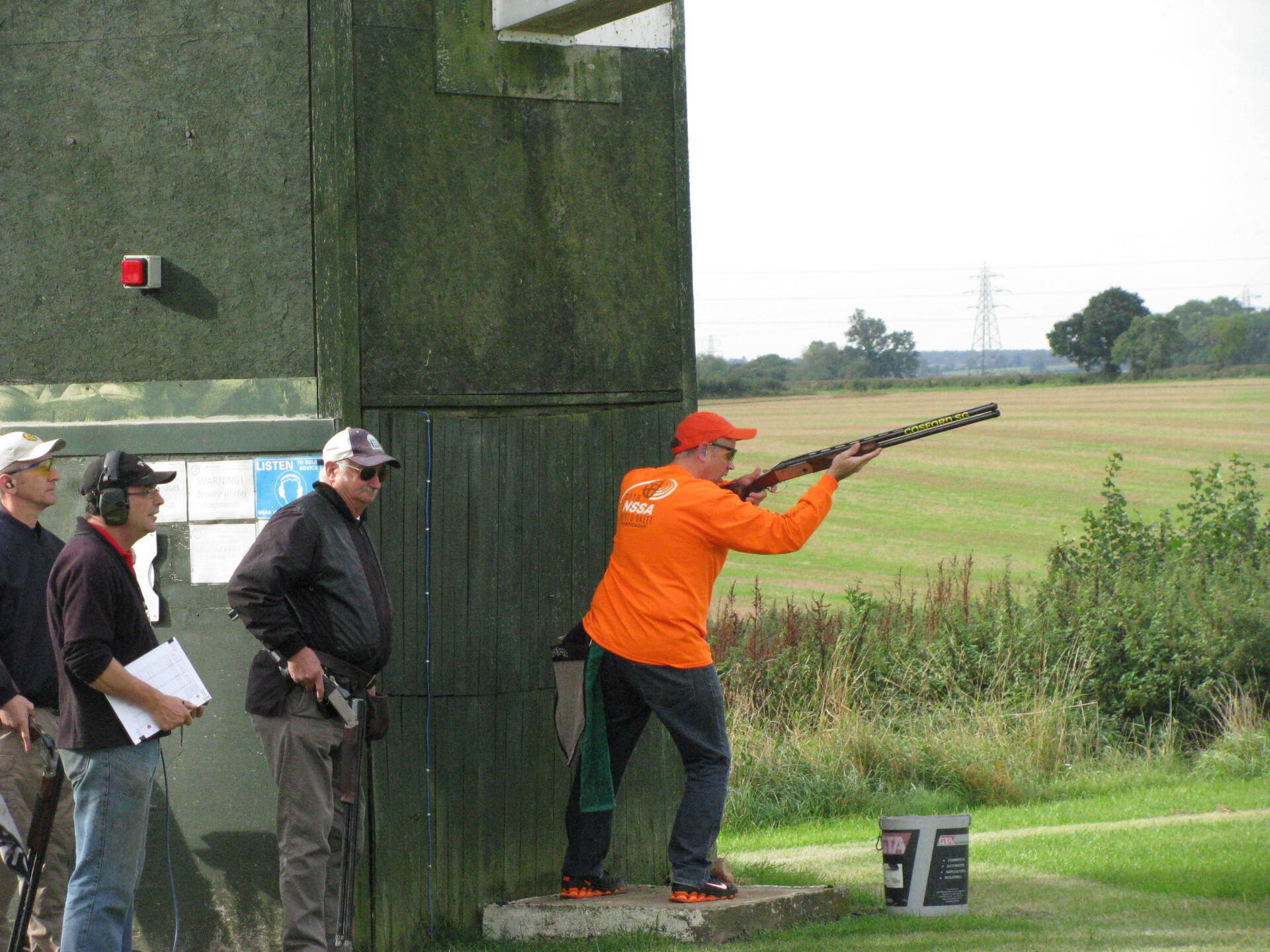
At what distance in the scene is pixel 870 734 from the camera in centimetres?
1123

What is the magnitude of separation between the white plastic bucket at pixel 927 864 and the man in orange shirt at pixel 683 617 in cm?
76

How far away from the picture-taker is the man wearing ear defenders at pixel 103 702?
15.8ft

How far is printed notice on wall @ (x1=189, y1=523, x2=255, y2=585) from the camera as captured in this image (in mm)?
6098

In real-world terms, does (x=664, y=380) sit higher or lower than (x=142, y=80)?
lower

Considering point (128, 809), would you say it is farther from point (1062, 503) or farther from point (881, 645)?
point (1062, 503)

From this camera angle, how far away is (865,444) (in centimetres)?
629

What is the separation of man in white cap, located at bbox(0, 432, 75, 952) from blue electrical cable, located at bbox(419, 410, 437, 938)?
4.76 feet

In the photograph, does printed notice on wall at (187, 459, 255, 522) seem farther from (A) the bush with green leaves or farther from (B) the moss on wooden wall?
(A) the bush with green leaves

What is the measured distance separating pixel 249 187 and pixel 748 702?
7.58 metres

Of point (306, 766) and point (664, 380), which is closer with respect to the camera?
point (306, 766)

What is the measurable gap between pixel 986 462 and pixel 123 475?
160 ft

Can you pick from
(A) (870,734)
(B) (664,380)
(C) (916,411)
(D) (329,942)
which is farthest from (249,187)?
(C) (916,411)

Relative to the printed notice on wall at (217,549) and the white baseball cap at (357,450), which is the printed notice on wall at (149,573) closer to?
the printed notice on wall at (217,549)

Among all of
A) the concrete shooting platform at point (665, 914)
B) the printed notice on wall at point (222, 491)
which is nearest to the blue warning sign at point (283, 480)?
the printed notice on wall at point (222, 491)
